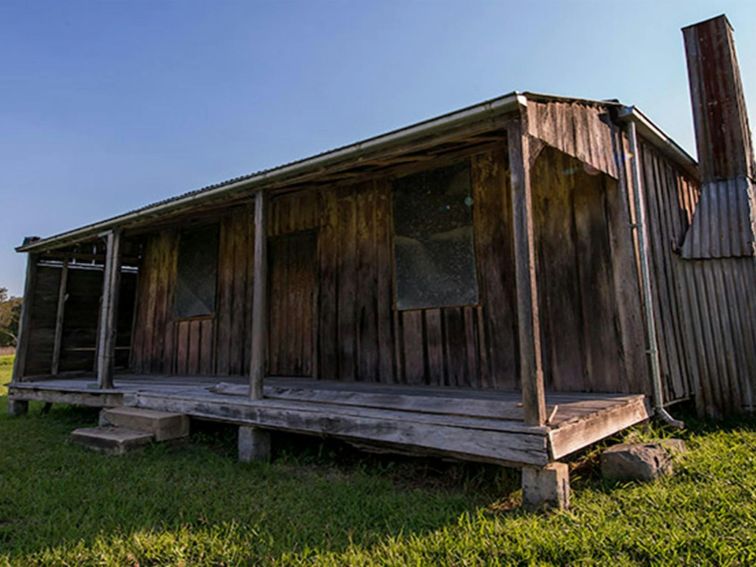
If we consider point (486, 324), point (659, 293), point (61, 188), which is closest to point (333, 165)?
point (486, 324)

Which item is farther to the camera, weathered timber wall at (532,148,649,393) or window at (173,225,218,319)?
window at (173,225,218,319)

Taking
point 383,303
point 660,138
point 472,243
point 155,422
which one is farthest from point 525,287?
point 155,422

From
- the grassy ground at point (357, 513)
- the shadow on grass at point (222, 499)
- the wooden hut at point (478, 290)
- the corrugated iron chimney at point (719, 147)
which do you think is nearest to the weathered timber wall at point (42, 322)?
the wooden hut at point (478, 290)

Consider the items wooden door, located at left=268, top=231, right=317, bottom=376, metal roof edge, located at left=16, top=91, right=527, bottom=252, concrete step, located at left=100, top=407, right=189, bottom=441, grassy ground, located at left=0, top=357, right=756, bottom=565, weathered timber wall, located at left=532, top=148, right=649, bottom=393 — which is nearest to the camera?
grassy ground, located at left=0, top=357, right=756, bottom=565

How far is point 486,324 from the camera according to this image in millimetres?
4457

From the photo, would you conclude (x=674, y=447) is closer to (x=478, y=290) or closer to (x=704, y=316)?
(x=478, y=290)

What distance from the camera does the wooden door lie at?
582 cm

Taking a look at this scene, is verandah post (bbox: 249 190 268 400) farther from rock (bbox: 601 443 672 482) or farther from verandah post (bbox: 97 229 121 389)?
rock (bbox: 601 443 672 482)

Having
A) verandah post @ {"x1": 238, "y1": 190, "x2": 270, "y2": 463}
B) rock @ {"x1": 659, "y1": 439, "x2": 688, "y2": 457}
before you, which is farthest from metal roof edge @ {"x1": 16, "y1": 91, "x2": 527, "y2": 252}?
rock @ {"x1": 659, "y1": 439, "x2": 688, "y2": 457}

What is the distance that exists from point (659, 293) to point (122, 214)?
19.9ft

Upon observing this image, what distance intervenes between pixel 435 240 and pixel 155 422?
337 cm

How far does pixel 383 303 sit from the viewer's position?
5152mm

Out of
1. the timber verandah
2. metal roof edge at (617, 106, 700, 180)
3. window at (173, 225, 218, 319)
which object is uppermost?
metal roof edge at (617, 106, 700, 180)

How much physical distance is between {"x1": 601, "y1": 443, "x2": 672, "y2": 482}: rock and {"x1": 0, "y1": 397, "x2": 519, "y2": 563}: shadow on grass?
2.02 ft
